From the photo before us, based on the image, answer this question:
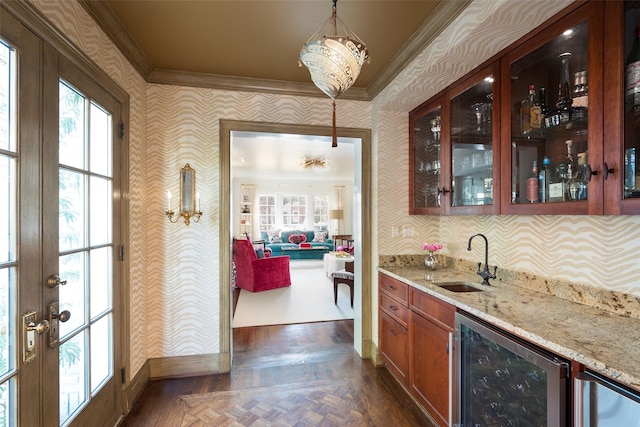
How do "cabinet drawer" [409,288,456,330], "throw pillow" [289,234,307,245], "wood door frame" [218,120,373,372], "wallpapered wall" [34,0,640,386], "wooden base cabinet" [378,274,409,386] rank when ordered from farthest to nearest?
1. "throw pillow" [289,234,307,245]
2. "wood door frame" [218,120,373,372]
3. "wooden base cabinet" [378,274,409,386]
4. "wallpapered wall" [34,0,640,386]
5. "cabinet drawer" [409,288,456,330]

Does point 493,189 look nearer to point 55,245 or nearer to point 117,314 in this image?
point 55,245

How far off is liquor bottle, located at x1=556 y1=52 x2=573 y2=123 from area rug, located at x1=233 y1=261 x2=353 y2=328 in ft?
11.0

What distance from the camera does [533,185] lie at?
→ 151cm

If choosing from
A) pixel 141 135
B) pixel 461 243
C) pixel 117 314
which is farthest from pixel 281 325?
pixel 141 135

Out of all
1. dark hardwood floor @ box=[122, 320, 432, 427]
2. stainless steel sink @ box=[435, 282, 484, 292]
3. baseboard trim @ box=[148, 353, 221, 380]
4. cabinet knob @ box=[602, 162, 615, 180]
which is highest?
cabinet knob @ box=[602, 162, 615, 180]

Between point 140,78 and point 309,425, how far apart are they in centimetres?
297

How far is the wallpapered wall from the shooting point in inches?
75.9

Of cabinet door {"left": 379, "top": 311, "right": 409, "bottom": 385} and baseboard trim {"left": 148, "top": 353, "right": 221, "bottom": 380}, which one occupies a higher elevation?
cabinet door {"left": 379, "top": 311, "right": 409, "bottom": 385}

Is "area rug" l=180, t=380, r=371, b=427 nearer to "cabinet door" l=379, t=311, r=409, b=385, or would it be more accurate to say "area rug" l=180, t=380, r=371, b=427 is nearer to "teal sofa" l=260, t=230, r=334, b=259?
"cabinet door" l=379, t=311, r=409, b=385

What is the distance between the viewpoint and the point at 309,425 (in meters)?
1.93

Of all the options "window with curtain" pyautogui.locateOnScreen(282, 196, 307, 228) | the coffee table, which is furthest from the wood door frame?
"window with curtain" pyautogui.locateOnScreen(282, 196, 307, 228)

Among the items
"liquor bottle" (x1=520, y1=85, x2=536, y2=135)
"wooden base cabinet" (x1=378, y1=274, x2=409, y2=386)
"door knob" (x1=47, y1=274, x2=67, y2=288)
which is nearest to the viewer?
"door knob" (x1=47, y1=274, x2=67, y2=288)

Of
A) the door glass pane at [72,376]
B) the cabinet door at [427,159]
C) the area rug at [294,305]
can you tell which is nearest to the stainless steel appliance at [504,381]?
the cabinet door at [427,159]

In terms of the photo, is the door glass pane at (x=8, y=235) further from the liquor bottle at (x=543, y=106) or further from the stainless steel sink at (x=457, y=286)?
the liquor bottle at (x=543, y=106)
